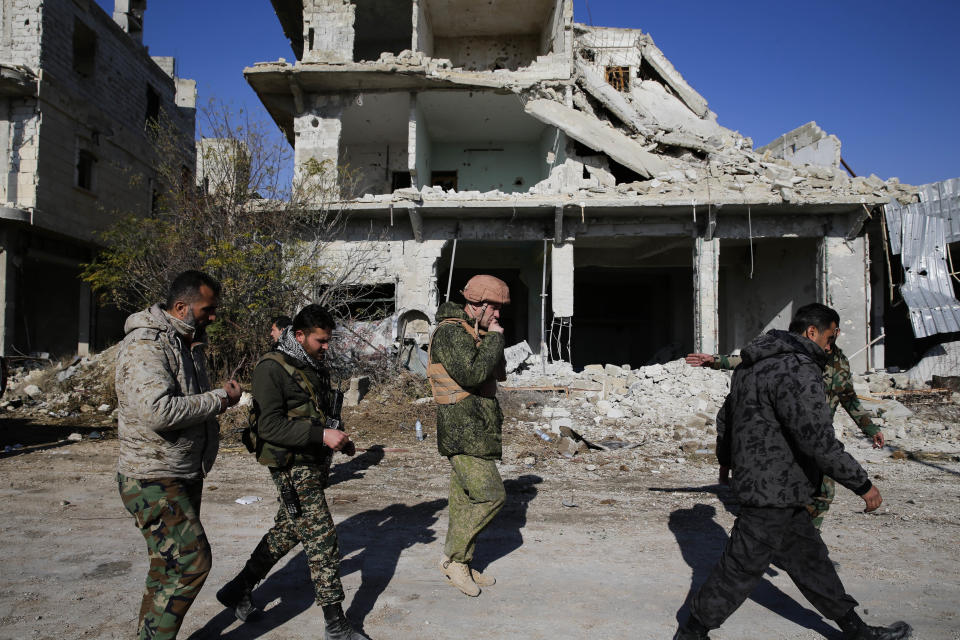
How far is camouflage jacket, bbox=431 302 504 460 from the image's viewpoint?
3.01 m

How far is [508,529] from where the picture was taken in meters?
4.36

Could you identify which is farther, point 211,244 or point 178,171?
point 178,171

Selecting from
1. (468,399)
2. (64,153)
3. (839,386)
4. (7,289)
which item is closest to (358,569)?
(468,399)

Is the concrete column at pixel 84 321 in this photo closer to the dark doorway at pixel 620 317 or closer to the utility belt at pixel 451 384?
the dark doorway at pixel 620 317

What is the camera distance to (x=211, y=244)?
10.6 metres

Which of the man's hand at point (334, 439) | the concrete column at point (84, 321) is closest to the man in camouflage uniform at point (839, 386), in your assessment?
the man's hand at point (334, 439)

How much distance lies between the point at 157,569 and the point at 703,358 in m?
2.94

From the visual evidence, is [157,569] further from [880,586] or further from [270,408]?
[880,586]

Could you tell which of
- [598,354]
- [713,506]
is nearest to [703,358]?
[713,506]

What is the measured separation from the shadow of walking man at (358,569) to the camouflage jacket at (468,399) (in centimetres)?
95

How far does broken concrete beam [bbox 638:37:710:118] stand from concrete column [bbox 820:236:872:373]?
627 centimetres

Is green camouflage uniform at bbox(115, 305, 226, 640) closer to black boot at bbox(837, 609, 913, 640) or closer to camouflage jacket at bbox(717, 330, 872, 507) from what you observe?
camouflage jacket at bbox(717, 330, 872, 507)

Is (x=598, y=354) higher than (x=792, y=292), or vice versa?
→ (x=792, y=292)

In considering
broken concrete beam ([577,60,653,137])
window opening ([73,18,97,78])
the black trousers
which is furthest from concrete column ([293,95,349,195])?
the black trousers
